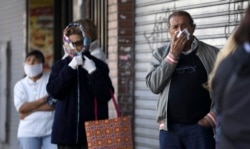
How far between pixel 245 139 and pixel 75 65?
10.7 ft

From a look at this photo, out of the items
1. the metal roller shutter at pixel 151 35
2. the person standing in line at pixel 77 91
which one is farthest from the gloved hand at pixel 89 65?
the metal roller shutter at pixel 151 35

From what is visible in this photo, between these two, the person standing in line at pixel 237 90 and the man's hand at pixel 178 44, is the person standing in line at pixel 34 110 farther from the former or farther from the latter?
the person standing in line at pixel 237 90

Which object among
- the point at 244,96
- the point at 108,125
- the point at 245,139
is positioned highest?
the point at 244,96

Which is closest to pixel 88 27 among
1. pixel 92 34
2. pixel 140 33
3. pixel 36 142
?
pixel 92 34

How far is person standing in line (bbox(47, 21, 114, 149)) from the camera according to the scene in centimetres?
564

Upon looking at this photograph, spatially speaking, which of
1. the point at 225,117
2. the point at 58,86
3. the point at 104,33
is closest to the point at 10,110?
the point at 104,33

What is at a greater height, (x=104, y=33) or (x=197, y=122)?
(x=104, y=33)

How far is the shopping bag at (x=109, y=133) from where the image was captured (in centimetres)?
539

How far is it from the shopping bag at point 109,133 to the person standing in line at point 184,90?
0.36m

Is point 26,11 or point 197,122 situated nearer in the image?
point 197,122

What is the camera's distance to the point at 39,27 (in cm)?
1161

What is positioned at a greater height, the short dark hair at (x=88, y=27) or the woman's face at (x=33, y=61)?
the short dark hair at (x=88, y=27)

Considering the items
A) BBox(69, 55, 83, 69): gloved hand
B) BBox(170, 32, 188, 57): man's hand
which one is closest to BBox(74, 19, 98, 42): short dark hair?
BBox(69, 55, 83, 69): gloved hand

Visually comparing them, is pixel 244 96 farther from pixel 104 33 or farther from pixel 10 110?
pixel 10 110
